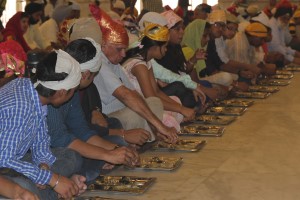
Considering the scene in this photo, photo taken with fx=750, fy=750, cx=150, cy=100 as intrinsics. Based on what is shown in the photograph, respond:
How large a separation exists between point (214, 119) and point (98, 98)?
2019mm

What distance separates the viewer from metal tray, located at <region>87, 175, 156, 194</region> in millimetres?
4430

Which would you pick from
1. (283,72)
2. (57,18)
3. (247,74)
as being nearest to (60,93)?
(247,74)

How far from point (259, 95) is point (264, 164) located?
3.31m

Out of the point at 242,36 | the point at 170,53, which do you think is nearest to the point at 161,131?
the point at 170,53

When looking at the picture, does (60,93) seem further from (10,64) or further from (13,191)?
(10,64)

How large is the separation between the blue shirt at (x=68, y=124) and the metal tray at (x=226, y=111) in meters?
2.78

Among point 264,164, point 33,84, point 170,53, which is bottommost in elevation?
point 264,164

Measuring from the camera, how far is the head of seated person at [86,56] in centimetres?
435

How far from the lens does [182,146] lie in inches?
224

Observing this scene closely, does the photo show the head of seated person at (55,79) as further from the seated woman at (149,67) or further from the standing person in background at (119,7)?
the standing person in background at (119,7)

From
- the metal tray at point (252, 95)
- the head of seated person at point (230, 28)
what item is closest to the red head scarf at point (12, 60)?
the metal tray at point (252, 95)

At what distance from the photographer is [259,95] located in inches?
333

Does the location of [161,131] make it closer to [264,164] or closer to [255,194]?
[264,164]

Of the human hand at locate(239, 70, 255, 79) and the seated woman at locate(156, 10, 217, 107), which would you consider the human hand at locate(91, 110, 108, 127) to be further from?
the human hand at locate(239, 70, 255, 79)
